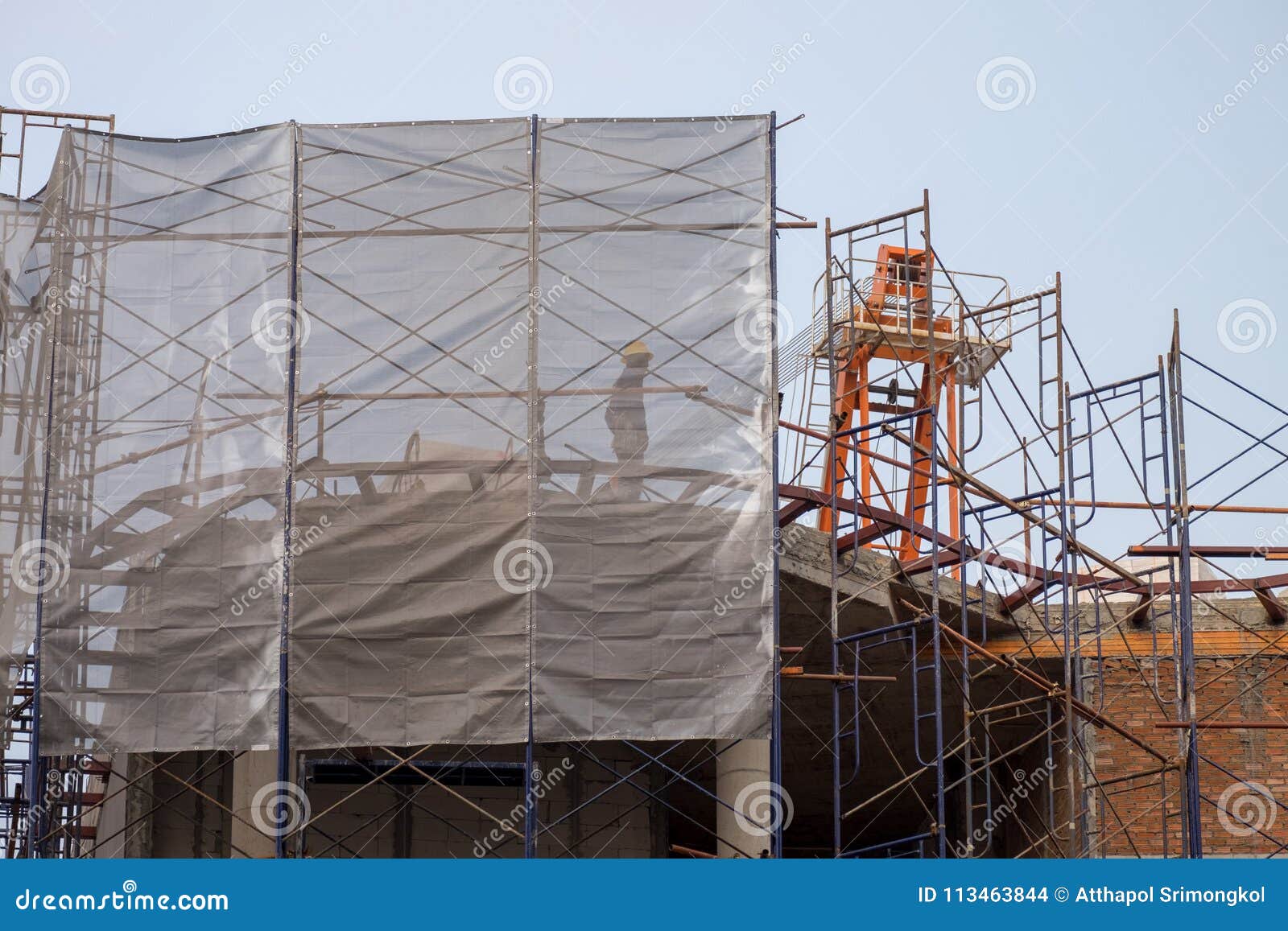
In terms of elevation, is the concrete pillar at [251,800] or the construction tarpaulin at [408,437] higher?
the construction tarpaulin at [408,437]

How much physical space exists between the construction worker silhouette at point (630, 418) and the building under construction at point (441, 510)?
0.03 m

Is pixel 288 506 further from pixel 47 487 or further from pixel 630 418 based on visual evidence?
pixel 630 418

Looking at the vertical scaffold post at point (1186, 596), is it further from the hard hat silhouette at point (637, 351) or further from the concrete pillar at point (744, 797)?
the hard hat silhouette at point (637, 351)

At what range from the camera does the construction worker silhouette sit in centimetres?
1681

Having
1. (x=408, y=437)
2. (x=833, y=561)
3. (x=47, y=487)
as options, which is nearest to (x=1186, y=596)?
(x=833, y=561)

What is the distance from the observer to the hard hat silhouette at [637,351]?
17.1 metres

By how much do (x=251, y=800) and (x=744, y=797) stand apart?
15.3 feet

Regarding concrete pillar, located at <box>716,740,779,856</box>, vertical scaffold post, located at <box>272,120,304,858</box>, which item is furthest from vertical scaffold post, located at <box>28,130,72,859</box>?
concrete pillar, located at <box>716,740,779,856</box>

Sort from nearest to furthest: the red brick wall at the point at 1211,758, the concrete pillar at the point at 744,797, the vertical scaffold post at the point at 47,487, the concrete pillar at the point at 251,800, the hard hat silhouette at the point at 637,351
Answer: the vertical scaffold post at the point at 47,487, the concrete pillar at the point at 251,800, the concrete pillar at the point at 744,797, the hard hat silhouette at the point at 637,351, the red brick wall at the point at 1211,758

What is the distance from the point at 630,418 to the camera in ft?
55.8

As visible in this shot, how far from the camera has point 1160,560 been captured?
1100 inches

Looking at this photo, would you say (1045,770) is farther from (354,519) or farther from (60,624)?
(60,624)

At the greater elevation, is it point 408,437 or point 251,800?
point 408,437

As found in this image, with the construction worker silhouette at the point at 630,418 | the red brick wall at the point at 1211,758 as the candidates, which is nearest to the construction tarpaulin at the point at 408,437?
the construction worker silhouette at the point at 630,418
